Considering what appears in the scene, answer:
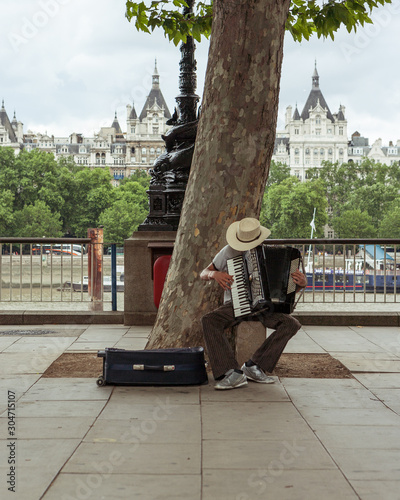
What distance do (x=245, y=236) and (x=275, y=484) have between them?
8.81 ft

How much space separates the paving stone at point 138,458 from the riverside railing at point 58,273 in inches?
257

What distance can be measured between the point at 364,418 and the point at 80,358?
11.5 feet

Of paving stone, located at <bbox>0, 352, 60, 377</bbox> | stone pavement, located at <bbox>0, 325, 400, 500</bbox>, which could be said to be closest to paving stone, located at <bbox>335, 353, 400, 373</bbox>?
stone pavement, located at <bbox>0, 325, 400, 500</bbox>

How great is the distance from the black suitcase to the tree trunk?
0.69 meters

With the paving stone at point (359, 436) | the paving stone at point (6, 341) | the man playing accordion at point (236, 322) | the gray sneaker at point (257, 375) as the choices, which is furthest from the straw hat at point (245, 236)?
the paving stone at point (6, 341)

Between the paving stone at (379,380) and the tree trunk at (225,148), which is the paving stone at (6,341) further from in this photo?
the paving stone at (379,380)

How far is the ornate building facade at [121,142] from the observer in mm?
147625

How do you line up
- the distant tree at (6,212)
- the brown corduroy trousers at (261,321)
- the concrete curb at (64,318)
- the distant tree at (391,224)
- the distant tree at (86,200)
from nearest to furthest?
the brown corduroy trousers at (261,321) < the concrete curb at (64,318) < the distant tree at (6,212) < the distant tree at (391,224) < the distant tree at (86,200)

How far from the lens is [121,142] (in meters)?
165

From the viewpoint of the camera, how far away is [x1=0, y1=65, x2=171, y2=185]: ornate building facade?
5812 inches

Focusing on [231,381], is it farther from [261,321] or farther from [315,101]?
[315,101]

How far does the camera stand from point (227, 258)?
597cm

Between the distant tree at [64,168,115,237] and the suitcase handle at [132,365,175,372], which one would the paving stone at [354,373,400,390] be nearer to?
the suitcase handle at [132,365,175,372]

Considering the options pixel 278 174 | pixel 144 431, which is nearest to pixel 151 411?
pixel 144 431
